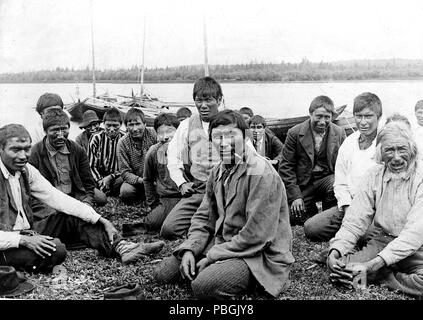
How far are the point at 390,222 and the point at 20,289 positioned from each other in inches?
113

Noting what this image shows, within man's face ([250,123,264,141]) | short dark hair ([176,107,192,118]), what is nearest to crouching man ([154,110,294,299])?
man's face ([250,123,264,141])

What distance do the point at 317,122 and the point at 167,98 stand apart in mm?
7348

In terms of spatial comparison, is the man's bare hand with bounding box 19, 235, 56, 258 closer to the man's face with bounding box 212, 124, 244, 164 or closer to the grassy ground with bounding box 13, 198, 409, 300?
the grassy ground with bounding box 13, 198, 409, 300

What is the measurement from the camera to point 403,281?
3.77m

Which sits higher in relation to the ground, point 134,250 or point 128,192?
point 128,192

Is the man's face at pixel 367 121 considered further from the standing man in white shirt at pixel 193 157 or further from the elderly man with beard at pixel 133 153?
the elderly man with beard at pixel 133 153

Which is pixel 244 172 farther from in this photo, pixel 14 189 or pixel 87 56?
pixel 87 56

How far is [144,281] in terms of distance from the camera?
4.09m

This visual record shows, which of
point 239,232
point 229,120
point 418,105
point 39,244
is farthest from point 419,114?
point 39,244

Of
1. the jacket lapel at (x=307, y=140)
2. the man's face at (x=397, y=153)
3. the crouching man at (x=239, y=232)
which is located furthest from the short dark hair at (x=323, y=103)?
the crouching man at (x=239, y=232)

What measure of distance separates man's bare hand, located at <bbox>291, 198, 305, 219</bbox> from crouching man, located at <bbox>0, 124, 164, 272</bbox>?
5.58 ft

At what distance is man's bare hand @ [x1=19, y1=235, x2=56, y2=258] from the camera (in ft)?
13.4

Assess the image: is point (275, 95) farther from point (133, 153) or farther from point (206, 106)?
point (206, 106)

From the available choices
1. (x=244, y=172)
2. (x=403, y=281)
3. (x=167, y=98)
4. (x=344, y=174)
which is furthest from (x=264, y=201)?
(x=167, y=98)
